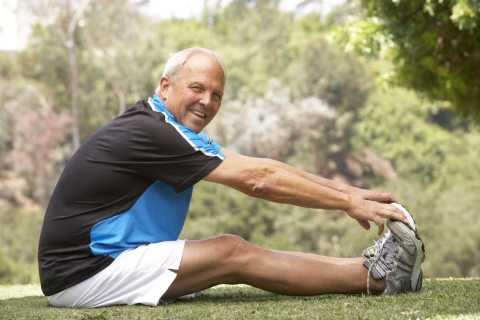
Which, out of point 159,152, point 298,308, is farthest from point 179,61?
point 298,308

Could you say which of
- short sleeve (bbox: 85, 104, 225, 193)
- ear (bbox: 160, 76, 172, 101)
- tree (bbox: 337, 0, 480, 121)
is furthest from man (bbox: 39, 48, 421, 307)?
tree (bbox: 337, 0, 480, 121)

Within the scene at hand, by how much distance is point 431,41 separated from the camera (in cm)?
464

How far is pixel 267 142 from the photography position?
1213 inches

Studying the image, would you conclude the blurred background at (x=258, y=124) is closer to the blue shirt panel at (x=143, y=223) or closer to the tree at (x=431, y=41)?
the tree at (x=431, y=41)

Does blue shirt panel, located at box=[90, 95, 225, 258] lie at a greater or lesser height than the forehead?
lesser

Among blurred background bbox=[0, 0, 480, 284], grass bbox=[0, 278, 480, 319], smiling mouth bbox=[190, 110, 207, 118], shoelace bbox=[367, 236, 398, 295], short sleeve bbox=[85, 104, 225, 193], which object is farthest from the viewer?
blurred background bbox=[0, 0, 480, 284]

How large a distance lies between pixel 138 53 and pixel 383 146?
19024 mm

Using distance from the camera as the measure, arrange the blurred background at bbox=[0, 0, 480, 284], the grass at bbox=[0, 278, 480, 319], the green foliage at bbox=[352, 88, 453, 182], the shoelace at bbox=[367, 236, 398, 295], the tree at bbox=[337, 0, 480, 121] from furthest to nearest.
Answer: the green foliage at bbox=[352, 88, 453, 182]
the blurred background at bbox=[0, 0, 480, 284]
the tree at bbox=[337, 0, 480, 121]
the shoelace at bbox=[367, 236, 398, 295]
the grass at bbox=[0, 278, 480, 319]

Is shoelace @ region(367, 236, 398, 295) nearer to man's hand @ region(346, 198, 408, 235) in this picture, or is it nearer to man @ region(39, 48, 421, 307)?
man @ region(39, 48, 421, 307)

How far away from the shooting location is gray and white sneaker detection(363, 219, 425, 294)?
7.75 feet

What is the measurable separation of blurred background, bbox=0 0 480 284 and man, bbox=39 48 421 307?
792 inches

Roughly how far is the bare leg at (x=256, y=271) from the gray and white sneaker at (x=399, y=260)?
0.06 metres

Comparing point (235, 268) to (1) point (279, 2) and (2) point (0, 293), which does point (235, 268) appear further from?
(1) point (279, 2)

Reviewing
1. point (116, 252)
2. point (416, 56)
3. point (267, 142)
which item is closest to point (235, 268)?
point (116, 252)
